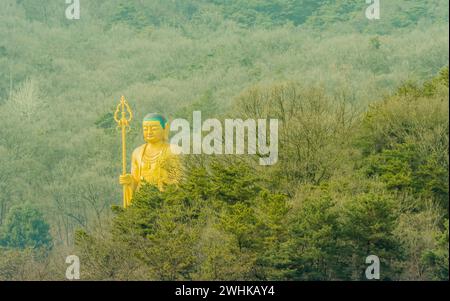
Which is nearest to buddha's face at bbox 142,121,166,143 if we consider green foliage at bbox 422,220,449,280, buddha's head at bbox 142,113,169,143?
buddha's head at bbox 142,113,169,143

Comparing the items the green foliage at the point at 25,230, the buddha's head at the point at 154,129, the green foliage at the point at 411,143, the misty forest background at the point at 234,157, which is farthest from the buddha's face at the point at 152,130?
the green foliage at the point at 25,230

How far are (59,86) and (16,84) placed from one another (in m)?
3.15

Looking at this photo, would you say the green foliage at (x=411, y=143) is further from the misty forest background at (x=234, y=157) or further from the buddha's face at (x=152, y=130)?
the buddha's face at (x=152, y=130)

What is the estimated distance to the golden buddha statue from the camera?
140 feet

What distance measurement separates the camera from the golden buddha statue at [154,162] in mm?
42562

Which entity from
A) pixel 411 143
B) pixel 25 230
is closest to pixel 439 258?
pixel 411 143

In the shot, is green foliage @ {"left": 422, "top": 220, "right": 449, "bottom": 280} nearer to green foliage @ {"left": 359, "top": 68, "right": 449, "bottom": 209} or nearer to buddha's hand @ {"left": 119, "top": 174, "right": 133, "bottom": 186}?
green foliage @ {"left": 359, "top": 68, "right": 449, "bottom": 209}

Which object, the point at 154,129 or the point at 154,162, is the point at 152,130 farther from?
the point at 154,162

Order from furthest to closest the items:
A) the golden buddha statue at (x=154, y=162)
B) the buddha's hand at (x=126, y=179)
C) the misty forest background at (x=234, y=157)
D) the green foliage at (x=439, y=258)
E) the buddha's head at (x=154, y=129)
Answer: the buddha's head at (x=154, y=129) → the golden buddha statue at (x=154, y=162) → the buddha's hand at (x=126, y=179) → the misty forest background at (x=234, y=157) → the green foliage at (x=439, y=258)

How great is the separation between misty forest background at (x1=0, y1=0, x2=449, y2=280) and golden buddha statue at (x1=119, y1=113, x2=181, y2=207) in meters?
0.51

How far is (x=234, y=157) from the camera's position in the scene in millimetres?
44000

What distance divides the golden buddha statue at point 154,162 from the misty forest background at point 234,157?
51 cm

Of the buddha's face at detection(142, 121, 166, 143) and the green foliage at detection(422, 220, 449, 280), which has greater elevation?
the buddha's face at detection(142, 121, 166, 143)
